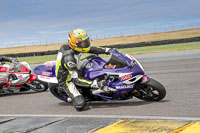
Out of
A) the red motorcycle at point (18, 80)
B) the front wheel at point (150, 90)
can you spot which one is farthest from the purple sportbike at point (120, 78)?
the red motorcycle at point (18, 80)

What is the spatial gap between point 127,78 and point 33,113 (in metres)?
2.19

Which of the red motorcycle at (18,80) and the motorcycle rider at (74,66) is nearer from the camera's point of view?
the motorcycle rider at (74,66)

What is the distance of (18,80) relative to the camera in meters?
9.84

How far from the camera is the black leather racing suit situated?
21.7 feet

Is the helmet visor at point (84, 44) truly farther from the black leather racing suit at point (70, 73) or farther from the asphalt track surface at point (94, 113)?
the asphalt track surface at point (94, 113)

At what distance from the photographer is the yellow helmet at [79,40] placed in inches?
264

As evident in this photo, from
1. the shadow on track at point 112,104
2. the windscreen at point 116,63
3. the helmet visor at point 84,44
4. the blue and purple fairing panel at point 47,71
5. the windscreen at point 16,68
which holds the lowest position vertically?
the shadow on track at point 112,104

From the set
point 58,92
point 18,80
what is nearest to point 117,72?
point 58,92

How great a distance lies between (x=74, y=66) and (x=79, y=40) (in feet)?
1.92

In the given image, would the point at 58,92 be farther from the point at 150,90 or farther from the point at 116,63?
the point at 150,90

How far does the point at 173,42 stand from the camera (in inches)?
1326

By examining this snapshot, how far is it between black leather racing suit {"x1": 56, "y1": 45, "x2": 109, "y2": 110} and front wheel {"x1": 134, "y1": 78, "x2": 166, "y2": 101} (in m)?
1.06

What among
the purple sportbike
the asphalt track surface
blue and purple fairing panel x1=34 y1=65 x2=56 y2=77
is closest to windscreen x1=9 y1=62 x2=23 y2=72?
the asphalt track surface

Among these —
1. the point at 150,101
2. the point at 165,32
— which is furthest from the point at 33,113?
the point at 165,32
